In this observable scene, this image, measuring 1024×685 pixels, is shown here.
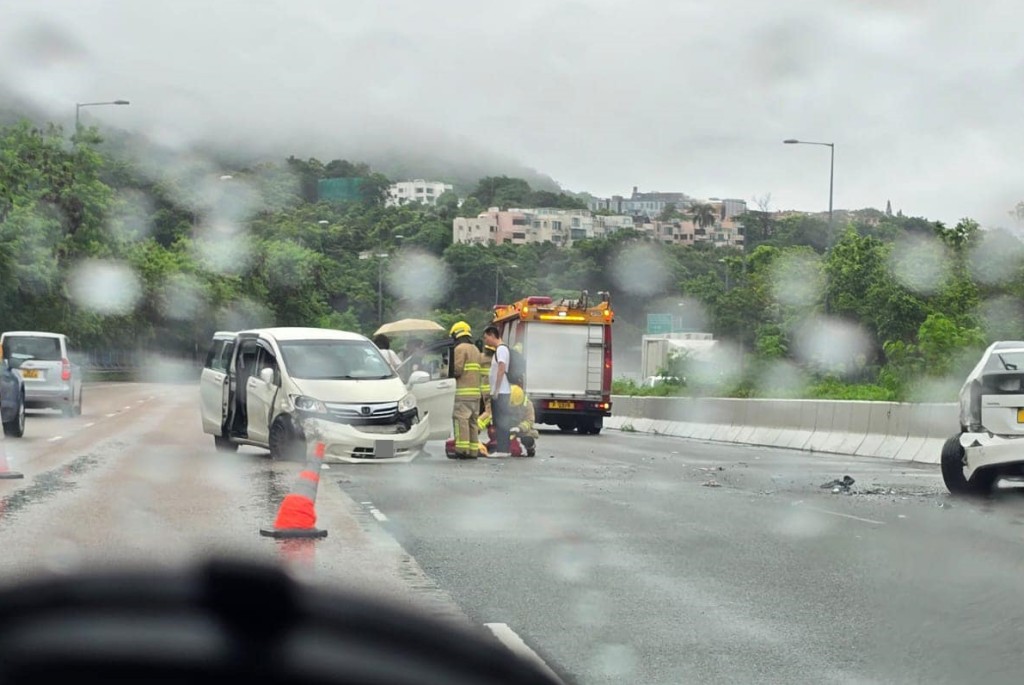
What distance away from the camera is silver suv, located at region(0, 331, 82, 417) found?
3325cm

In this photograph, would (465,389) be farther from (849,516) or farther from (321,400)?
(849,516)

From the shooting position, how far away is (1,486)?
639 inches

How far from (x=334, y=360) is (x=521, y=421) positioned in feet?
10.6

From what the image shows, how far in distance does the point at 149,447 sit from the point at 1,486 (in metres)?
7.60

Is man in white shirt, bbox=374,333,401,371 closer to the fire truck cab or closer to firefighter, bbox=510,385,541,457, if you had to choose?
firefighter, bbox=510,385,541,457

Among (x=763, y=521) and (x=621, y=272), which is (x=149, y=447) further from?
(x=621, y=272)

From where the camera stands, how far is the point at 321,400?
20.5 m


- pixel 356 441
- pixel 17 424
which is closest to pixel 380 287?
pixel 17 424

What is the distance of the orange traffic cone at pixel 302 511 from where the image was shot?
1226cm

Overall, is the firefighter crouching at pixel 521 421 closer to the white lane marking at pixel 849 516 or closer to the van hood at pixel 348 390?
the van hood at pixel 348 390

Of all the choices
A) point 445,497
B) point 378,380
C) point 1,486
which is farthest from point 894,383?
point 1,486

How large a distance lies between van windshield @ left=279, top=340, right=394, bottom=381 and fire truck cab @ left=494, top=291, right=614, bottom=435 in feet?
42.4

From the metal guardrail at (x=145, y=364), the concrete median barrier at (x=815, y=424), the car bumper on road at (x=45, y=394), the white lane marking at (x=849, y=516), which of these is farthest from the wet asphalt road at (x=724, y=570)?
the metal guardrail at (x=145, y=364)

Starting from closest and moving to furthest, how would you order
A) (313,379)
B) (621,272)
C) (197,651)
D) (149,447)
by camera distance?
1. (197,651)
2. (313,379)
3. (149,447)
4. (621,272)
